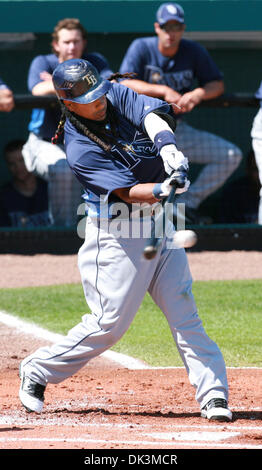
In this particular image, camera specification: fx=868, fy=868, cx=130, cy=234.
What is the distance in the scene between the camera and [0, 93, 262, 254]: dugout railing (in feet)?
28.4

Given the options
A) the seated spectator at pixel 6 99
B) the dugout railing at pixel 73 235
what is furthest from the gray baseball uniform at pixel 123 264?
the dugout railing at pixel 73 235

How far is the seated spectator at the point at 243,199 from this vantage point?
9.66 m

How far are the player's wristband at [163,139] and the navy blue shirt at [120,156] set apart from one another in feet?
0.63

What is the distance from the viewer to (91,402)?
4.84 m

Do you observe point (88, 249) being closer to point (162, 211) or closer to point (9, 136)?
point (162, 211)

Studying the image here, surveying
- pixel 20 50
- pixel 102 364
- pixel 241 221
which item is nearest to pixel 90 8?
pixel 20 50

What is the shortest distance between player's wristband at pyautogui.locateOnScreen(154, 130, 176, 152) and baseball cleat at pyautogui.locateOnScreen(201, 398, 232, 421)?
1316mm

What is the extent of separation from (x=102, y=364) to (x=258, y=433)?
189cm

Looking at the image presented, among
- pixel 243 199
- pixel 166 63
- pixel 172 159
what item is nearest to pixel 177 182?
pixel 172 159

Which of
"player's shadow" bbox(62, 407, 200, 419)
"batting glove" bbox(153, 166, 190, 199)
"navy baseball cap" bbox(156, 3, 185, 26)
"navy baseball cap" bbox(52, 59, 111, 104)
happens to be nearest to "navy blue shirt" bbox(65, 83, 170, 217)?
"navy baseball cap" bbox(52, 59, 111, 104)

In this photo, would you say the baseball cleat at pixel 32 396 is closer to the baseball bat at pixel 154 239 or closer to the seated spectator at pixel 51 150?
the baseball bat at pixel 154 239

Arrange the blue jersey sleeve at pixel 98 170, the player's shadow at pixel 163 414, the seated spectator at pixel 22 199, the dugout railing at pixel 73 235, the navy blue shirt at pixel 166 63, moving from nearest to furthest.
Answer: the blue jersey sleeve at pixel 98 170 < the player's shadow at pixel 163 414 < the navy blue shirt at pixel 166 63 < the dugout railing at pixel 73 235 < the seated spectator at pixel 22 199

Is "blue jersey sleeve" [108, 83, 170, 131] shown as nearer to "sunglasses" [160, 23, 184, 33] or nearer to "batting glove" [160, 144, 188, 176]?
"batting glove" [160, 144, 188, 176]
